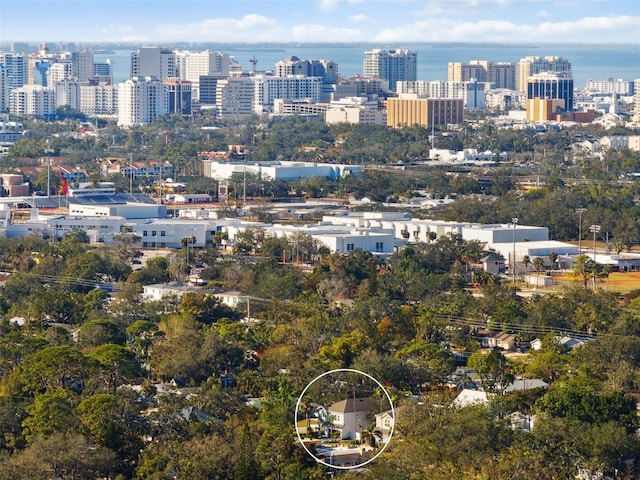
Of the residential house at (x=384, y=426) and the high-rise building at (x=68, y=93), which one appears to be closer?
the residential house at (x=384, y=426)

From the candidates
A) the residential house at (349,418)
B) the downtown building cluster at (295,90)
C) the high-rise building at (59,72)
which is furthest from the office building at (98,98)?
the residential house at (349,418)

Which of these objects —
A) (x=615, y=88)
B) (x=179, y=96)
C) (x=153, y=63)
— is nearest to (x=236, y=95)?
(x=179, y=96)

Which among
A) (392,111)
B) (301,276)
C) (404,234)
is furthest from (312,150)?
(301,276)

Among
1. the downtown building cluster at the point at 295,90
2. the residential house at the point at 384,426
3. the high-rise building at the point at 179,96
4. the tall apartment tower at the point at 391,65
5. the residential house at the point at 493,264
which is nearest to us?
the residential house at the point at 384,426

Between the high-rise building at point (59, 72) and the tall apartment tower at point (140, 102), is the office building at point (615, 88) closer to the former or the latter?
the high-rise building at point (59, 72)

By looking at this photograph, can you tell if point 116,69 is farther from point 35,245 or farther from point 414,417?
point 414,417

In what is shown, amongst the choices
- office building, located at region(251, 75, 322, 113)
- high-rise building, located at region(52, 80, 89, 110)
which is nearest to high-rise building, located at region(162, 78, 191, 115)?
office building, located at region(251, 75, 322, 113)

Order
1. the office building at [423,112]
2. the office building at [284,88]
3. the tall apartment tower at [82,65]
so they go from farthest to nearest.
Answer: the tall apartment tower at [82,65] → the office building at [284,88] → the office building at [423,112]

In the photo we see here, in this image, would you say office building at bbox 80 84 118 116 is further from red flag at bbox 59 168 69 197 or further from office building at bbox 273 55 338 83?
red flag at bbox 59 168 69 197
